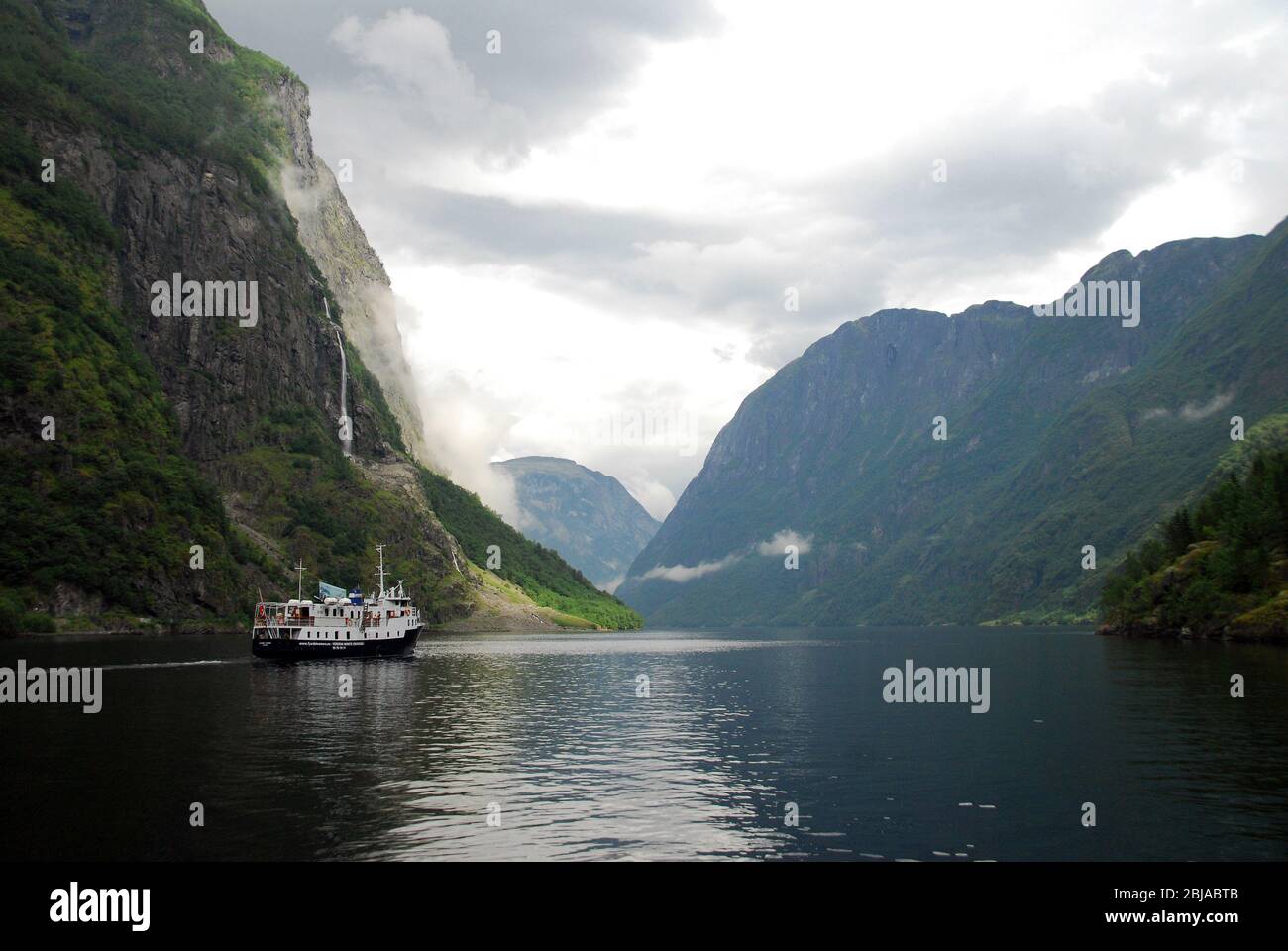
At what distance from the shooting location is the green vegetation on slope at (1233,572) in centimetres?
14612

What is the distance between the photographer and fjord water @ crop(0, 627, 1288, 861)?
117 feet

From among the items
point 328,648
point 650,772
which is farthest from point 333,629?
point 650,772

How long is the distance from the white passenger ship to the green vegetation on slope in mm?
134299

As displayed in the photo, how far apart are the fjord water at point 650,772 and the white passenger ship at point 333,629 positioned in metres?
36.6

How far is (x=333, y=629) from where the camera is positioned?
486 feet

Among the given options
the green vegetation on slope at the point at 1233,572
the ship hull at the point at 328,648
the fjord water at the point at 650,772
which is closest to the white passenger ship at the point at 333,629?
the ship hull at the point at 328,648

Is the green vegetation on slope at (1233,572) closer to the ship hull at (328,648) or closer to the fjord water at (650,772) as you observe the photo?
the fjord water at (650,772)

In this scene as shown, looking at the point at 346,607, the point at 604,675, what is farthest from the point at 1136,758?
the point at 346,607

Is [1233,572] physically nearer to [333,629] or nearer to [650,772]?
[650,772]

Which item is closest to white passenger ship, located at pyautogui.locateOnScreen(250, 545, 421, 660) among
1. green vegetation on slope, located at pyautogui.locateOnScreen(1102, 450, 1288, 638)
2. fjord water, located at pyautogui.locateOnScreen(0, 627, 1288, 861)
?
fjord water, located at pyautogui.locateOnScreen(0, 627, 1288, 861)

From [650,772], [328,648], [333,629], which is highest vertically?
[650,772]

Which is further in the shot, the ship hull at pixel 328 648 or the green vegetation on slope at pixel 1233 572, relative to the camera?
the green vegetation on slope at pixel 1233 572

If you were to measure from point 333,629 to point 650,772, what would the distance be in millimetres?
108989
